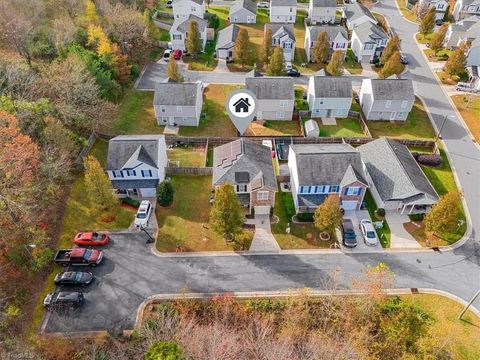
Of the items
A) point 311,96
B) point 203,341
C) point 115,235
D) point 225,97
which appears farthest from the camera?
point 225,97

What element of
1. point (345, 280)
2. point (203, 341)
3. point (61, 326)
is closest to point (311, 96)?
point (345, 280)

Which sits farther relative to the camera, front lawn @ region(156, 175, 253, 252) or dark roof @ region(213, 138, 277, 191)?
dark roof @ region(213, 138, 277, 191)

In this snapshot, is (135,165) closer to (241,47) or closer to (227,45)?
(241,47)

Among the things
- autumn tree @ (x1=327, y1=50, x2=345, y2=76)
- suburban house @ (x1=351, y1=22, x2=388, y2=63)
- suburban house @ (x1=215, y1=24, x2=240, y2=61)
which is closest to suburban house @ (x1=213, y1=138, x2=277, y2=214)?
autumn tree @ (x1=327, y1=50, x2=345, y2=76)

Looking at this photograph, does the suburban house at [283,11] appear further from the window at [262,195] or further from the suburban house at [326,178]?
the window at [262,195]

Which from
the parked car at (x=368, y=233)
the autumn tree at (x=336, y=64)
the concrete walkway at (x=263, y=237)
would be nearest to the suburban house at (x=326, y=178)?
the parked car at (x=368, y=233)

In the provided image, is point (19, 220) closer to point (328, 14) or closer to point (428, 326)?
point (428, 326)

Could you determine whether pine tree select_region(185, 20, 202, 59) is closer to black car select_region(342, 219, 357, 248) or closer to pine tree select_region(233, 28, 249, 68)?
pine tree select_region(233, 28, 249, 68)
